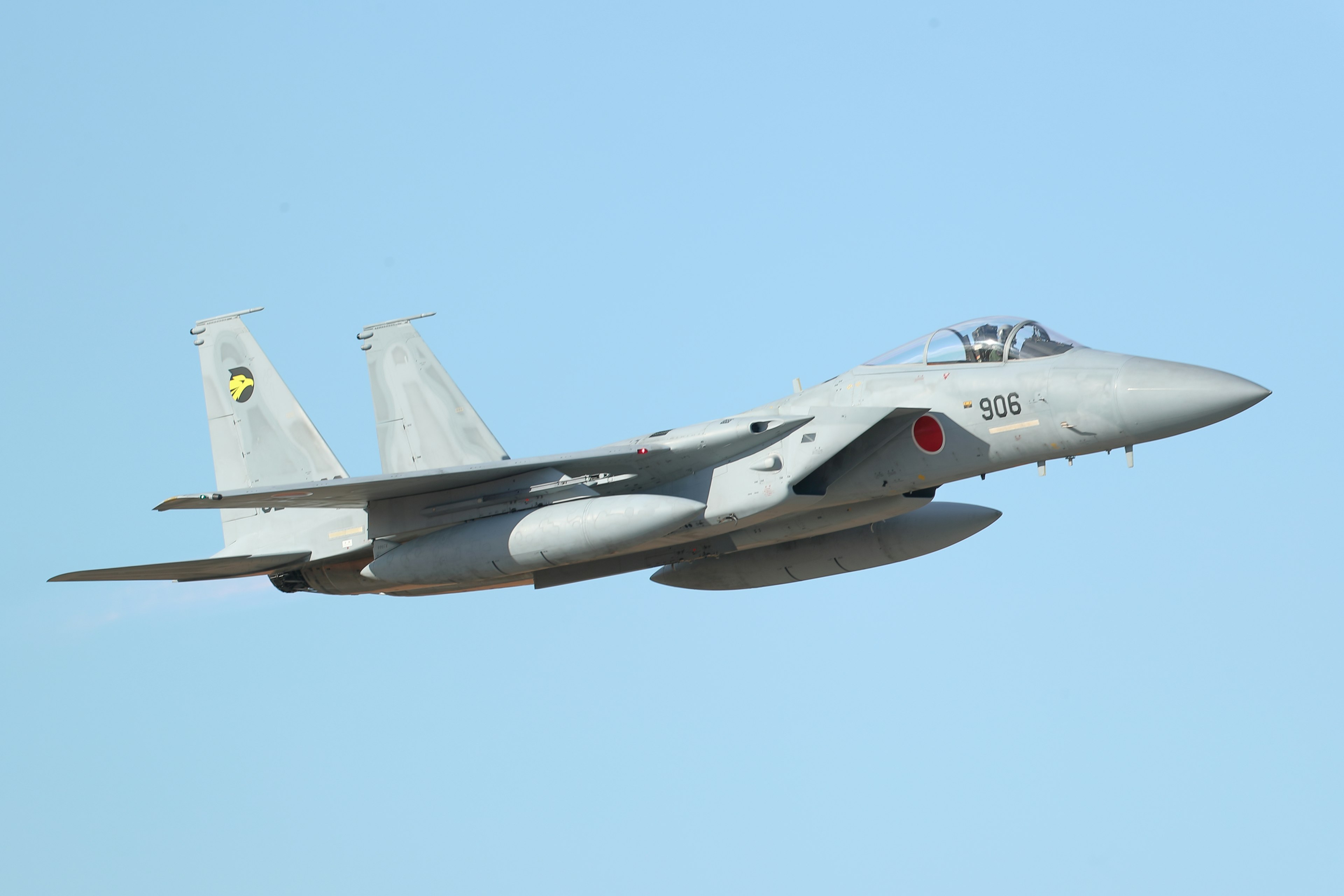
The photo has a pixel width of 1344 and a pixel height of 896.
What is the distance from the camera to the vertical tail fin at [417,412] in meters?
19.2

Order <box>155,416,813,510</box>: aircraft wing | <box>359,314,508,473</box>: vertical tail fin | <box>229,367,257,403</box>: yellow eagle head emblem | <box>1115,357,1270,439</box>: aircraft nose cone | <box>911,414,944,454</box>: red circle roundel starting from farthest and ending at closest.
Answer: <box>229,367,257,403</box>: yellow eagle head emblem < <box>359,314,508,473</box>: vertical tail fin < <box>155,416,813,510</box>: aircraft wing < <box>911,414,944,454</box>: red circle roundel < <box>1115,357,1270,439</box>: aircraft nose cone

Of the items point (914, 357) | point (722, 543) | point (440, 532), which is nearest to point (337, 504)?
point (440, 532)

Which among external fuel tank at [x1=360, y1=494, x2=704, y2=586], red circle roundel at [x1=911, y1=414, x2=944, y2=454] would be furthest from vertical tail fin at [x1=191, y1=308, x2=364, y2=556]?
red circle roundel at [x1=911, y1=414, x2=944, y2=454]

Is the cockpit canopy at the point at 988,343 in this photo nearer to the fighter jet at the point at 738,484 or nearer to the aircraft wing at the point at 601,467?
the fighter jet at the point at 738,484

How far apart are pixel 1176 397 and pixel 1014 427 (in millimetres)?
1539

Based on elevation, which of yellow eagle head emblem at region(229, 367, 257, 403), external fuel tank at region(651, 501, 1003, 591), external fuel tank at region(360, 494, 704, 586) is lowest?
external fuel tank at region(651, 501, 1003, 591)

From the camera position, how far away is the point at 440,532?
1708 centimetres

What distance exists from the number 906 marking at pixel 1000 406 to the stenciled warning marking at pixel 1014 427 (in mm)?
94

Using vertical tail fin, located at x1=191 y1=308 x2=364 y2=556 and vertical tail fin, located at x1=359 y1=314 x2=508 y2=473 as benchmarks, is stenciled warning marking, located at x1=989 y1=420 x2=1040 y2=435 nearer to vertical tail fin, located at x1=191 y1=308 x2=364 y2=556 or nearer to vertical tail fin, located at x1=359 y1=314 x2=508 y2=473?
vertical tail fin, located at x1=359 y1=314 x2=508 y2=473

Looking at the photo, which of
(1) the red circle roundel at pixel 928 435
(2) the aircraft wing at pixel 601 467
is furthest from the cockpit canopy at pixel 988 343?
(2) the aircraft wing at pixel 601 467

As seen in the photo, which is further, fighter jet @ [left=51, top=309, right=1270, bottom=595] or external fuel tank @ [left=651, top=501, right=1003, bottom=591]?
external fuel tank @ [left=651, top=501, right=1003, bottom=591]

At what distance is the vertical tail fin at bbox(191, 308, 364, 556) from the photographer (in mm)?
19234

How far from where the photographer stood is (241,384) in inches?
787

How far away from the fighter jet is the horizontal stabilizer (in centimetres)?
3
